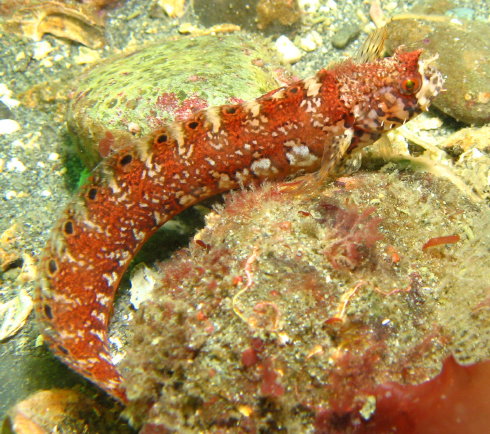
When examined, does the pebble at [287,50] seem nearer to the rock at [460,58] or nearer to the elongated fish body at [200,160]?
the rock at [460,58]

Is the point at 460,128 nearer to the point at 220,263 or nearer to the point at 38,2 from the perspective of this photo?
the point at 220,263

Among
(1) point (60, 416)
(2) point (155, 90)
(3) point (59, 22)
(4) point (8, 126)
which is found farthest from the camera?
(3) point (59, 22)

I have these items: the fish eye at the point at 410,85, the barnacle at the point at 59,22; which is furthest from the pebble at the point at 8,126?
the fish eye at the point at 410,85

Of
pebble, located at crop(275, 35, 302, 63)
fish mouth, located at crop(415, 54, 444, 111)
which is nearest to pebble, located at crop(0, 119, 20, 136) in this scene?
pebble, located at crop(275, 35, 302, 63)

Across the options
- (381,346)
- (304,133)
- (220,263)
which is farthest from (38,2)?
(381,346)

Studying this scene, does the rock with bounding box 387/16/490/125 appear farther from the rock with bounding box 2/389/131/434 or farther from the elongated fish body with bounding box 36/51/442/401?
the rock with bounding box 2/389/131/434

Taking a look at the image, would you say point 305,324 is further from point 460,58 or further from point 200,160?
point 460,58

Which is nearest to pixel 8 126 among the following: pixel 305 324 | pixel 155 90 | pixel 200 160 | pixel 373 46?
pixel 155 90
